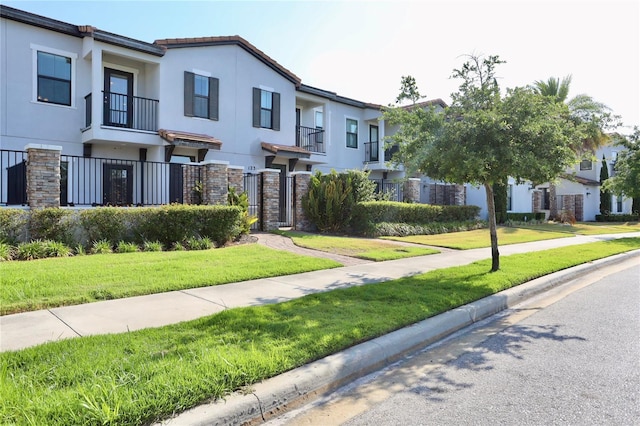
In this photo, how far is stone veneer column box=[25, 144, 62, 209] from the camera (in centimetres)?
1019

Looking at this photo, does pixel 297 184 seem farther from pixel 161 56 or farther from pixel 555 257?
pixel 555 257

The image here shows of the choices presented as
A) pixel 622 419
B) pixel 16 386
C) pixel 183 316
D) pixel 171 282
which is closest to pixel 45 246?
pixel 171 282

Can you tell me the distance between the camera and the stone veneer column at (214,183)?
44.2ft

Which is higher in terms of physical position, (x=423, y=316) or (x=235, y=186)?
(x=235, y=186)

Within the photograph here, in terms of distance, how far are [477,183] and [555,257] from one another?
3.95 metres

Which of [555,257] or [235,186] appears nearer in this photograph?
[555,257]

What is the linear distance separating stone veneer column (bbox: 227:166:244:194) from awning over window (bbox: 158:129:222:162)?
268 centimetres

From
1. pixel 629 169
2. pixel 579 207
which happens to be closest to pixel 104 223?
pixel 629 169

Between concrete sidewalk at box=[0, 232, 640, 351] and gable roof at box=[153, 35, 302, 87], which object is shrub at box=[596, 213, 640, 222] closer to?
gable roof at box=[153, 35, 302, 87]

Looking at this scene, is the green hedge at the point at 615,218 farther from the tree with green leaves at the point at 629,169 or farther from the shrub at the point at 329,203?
the shrub at the point at 329,203

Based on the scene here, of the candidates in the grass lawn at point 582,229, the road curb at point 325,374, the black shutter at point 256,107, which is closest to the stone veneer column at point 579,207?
the grass lawn at point 582,229

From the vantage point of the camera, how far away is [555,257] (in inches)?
441

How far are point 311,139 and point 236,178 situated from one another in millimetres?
9530

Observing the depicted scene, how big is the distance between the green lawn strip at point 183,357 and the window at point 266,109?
47.8ft
